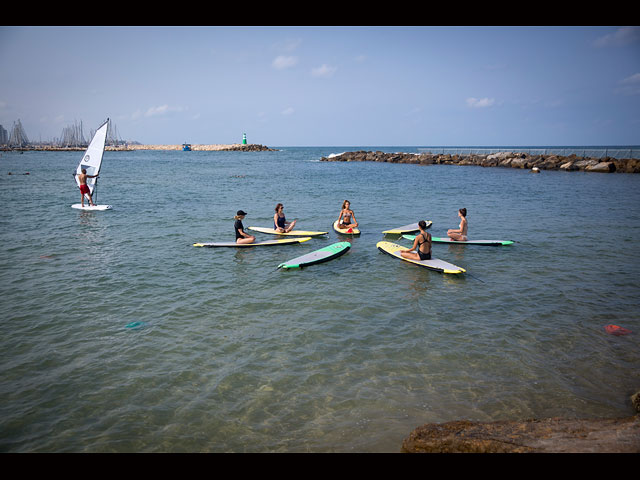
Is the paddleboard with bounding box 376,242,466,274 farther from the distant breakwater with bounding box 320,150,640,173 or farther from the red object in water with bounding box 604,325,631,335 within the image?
the distant breakwater with bounding box 320,150,640,173

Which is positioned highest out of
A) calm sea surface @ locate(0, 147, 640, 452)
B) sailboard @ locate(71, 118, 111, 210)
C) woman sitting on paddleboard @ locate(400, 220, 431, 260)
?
sailboard @ locate(71, 118, 111, 210)

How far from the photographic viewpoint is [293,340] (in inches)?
325

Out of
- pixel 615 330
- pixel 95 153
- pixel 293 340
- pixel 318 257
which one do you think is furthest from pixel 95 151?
pixel 615 330

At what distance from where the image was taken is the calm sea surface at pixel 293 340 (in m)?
5.86

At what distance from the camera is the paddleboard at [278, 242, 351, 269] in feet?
42.1

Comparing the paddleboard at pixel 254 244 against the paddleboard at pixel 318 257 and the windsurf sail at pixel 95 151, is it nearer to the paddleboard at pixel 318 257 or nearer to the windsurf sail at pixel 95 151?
the paddleboard at pixel 318 257

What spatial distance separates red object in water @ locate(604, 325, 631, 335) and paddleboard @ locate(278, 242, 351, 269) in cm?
807

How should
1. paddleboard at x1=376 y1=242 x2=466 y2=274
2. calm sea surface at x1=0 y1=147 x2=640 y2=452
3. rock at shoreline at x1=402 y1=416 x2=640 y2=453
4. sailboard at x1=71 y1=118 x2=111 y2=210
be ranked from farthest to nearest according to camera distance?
sailboard at x1=71 y1=118 x2=111 y2=210 < paddleboard at x1=376 y1=242 x2=466 y2=274 < calm sea surface at x1=0 y1=147 x2=640 y2=452 < rock at shoreline at x1=402 y1=416 x2=640 y2=453

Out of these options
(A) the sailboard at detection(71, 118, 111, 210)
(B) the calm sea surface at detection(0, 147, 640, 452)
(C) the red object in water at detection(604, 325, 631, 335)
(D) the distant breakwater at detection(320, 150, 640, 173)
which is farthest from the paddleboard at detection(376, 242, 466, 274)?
(D) the distant breakwater at detection(320, 150, 640, 173)

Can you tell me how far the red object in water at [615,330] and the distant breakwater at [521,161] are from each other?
154ft

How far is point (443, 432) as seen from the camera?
196 inches

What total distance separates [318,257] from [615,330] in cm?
844
